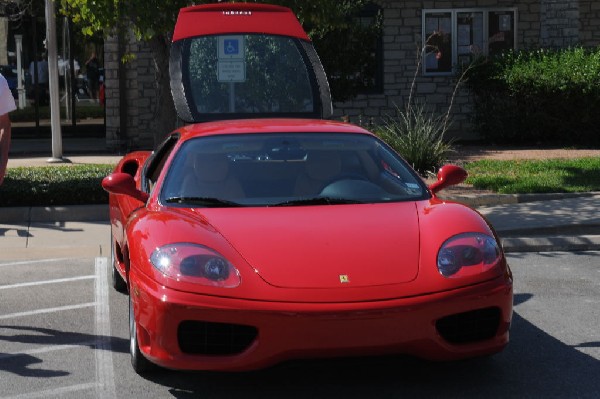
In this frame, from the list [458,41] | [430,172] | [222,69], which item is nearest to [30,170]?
[222,69]

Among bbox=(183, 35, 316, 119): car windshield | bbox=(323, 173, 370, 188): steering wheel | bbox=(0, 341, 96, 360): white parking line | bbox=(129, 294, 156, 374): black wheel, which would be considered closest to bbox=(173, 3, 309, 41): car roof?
bbox=(183, 35, 316, 119): car windshield

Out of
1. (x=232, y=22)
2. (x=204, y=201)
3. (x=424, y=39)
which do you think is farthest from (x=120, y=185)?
(x=424, y=39)

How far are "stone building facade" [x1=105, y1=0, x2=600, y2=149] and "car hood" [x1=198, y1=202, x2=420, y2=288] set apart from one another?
558 inches

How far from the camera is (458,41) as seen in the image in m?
22.2

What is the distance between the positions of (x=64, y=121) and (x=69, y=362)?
16.6 metres

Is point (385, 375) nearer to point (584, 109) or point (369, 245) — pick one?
point (369, 245)

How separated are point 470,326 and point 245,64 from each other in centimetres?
684

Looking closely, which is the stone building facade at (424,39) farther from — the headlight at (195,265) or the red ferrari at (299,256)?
the headlight at (195,265)

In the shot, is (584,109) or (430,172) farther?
(584,109)

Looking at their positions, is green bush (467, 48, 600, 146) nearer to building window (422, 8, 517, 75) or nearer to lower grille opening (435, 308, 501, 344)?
building window (422, 8, 517, 75)

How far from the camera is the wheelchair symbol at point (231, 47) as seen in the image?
38.5 ft

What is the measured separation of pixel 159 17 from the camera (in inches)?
512

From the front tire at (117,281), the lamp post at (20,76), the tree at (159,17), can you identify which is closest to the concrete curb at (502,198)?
the tree at (159,17)

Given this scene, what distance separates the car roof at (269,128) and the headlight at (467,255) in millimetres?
1505
